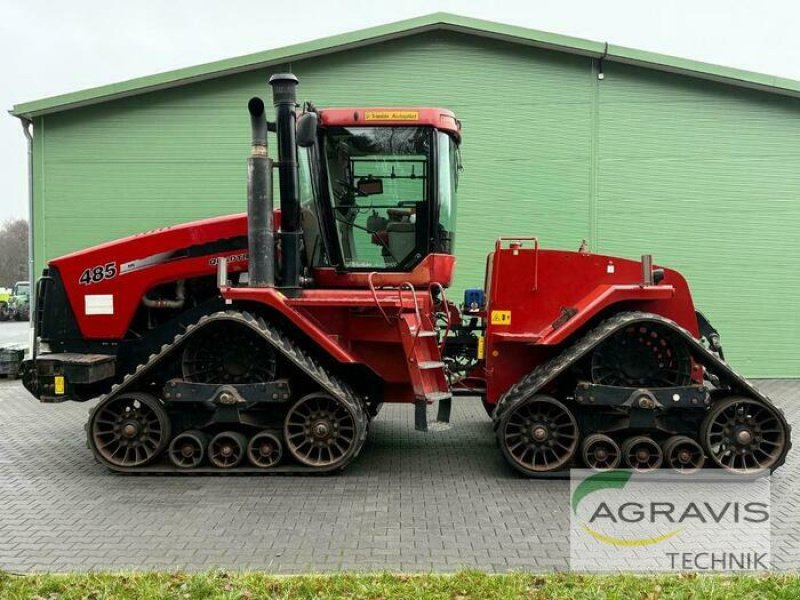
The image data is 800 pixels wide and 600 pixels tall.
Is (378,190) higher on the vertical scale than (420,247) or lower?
higher

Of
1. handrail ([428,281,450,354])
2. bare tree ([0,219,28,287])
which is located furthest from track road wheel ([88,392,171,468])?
bare tree ([0,219,28,287])

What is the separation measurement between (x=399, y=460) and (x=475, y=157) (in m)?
6.55

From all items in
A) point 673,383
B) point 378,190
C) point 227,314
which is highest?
point 378,190

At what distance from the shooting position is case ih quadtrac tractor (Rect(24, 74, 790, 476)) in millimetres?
6141

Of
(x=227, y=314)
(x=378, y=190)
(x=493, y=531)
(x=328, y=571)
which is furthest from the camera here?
(x=378, y=190)

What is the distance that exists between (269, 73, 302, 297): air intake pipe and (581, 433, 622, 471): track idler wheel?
115 inches

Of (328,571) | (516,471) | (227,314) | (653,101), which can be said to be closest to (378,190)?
(227,314)

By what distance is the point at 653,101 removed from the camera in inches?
467

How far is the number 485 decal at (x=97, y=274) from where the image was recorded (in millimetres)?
6902

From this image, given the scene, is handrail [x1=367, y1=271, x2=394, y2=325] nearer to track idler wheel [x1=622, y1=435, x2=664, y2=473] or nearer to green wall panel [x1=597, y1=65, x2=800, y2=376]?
track idler wheel [x1=622, y1=435, x2=664, y2=473]

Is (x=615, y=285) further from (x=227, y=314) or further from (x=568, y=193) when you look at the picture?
(x=568, y=193)

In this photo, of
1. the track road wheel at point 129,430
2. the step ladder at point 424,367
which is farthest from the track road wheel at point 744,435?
the track road wheel at point 129,430

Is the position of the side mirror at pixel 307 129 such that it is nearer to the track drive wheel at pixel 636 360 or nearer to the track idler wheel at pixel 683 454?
the track drive wheel at pixel 636 360

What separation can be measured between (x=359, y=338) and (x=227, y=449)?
155 cm
